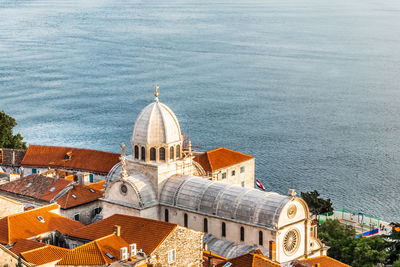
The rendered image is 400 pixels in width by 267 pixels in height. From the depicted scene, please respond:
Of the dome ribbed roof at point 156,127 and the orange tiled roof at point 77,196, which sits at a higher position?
the dome ribbed roof at point 156,127

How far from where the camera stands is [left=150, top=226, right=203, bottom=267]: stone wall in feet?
134

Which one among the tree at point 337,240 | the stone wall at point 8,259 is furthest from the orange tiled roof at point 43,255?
the tree at point 337,240

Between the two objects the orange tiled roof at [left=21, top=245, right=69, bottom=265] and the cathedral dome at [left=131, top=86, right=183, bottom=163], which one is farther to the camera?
the cathedral dome at [left=131, top=86, right=183, bottom=163]

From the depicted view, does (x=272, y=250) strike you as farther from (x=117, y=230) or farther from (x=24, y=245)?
(x=24, y=245)

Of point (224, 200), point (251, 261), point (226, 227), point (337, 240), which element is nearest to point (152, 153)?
point (224, 200)

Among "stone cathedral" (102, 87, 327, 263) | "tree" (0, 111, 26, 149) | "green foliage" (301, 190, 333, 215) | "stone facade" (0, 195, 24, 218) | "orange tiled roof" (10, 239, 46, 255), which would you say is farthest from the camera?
"tree" (0, 111, 26, 149)

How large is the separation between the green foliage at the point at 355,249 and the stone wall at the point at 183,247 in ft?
64.7

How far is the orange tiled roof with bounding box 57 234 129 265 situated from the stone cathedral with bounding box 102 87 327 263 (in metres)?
11.2

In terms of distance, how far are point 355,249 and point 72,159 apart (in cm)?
3833

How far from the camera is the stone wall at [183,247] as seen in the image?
134 feet

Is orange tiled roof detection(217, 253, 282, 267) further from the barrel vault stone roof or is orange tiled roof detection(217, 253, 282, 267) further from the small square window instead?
the barrel vault stone roof

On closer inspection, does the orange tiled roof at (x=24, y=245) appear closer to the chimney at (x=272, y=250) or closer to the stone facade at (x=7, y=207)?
the stone facade at (x=7, y=207)

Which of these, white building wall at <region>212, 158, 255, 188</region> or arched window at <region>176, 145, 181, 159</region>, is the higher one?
arched window at <region>176, 145, 181, 159</region>

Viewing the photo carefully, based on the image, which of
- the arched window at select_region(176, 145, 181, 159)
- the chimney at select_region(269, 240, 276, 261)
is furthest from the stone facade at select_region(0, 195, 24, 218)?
the chimney at select_region(269, 240, 276, 261)
